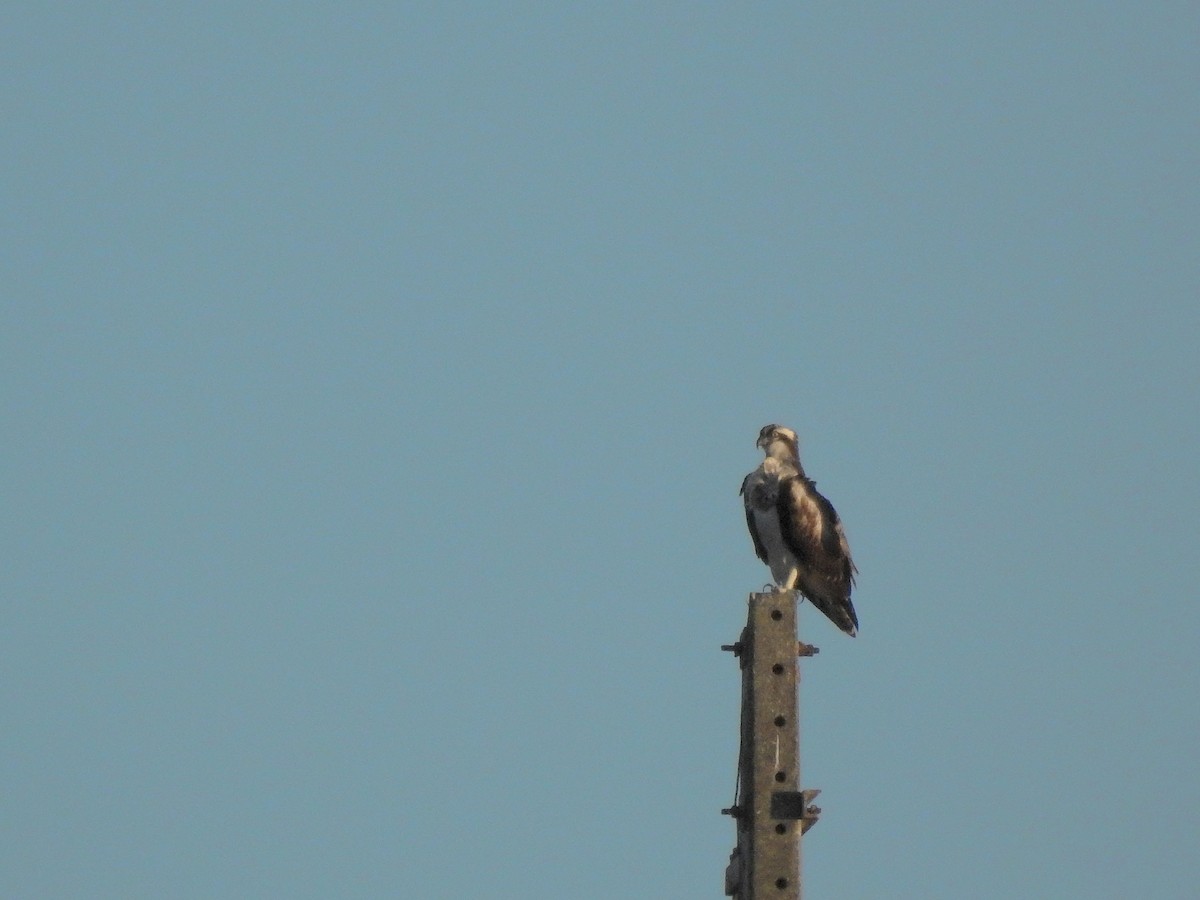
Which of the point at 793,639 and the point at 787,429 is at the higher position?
the point at 787,429

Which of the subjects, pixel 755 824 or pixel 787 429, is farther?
pixel 787 429

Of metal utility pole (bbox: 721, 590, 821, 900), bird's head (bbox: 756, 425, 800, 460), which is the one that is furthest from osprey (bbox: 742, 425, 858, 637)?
metal utility pole (bbox: 721, 590, 821, 900)

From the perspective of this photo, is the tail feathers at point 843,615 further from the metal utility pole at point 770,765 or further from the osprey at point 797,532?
the metal utility pole at point 770,765

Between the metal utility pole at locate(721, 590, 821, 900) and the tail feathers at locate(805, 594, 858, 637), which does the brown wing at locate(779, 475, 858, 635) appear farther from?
the metal utility pole at locate(721, 590, 821, 900)

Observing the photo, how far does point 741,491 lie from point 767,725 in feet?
22.1

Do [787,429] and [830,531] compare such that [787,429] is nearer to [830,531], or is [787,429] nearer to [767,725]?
[830,531]

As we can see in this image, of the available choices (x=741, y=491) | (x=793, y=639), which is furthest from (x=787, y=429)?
(x=793, y=639)

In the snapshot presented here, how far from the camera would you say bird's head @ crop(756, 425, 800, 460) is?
60.8ft

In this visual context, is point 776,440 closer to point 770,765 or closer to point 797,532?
point 797,532

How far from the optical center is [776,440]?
61.0 feet

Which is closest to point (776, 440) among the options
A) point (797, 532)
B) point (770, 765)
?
point (797, 532)

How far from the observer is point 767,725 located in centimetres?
1232

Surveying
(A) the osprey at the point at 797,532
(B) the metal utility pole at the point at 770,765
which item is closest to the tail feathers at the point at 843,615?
(A) the osprey at the point at 797,532

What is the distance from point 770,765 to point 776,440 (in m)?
6.67
